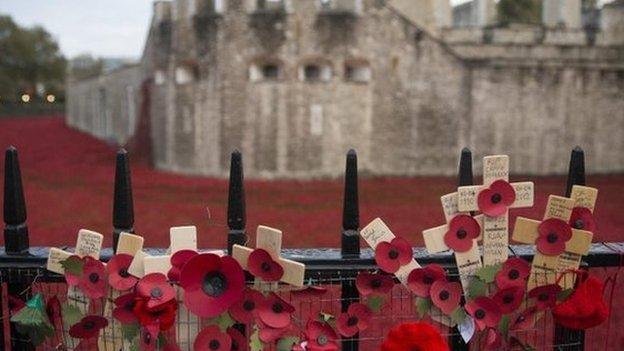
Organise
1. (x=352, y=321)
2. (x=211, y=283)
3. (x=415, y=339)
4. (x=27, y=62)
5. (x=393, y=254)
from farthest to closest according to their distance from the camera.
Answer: (x=27, y=62) → (x=352, y=321) → (x=393, y=254) → (x=211, y=283) → (x=415, y=339)

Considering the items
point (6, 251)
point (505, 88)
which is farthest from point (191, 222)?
point (505, 88)

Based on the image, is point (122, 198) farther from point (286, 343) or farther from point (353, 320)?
point (353, 320)

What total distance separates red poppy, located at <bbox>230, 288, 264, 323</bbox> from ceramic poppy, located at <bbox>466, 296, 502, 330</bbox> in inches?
29.5

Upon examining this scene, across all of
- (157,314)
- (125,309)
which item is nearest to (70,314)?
(125,309)

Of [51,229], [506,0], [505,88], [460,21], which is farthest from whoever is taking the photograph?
[506,0]

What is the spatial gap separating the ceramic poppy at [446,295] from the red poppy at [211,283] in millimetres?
684

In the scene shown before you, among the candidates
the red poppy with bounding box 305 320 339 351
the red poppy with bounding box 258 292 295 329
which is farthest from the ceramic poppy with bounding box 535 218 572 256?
the red poppy with bounding box 258 292 295 329

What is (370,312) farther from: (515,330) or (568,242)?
(568,242)

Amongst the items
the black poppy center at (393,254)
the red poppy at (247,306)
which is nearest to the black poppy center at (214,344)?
the red poppy at (247,306)

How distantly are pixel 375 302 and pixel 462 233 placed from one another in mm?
401

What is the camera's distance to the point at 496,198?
7.75ft

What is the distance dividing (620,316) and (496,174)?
156 inches

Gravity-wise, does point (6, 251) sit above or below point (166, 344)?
above

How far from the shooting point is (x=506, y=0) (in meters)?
39.1
